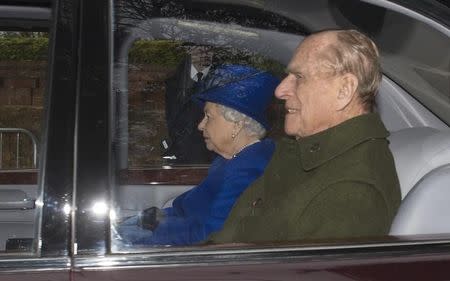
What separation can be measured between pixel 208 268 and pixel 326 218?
39 centimetres

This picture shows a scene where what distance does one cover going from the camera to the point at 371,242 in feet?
7.27

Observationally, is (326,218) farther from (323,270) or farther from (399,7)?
(399,7)

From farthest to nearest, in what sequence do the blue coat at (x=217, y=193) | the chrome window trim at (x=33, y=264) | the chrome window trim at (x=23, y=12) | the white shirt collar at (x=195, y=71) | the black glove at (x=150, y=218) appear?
1. the chrome window trim at (x=23, y=12)
2. the white shirt collar at (x=195, y=71)
3. the blue coat at (x=217, y=193)
4. the black glove at (x=150, y=218)
5. the chrome window trim at (x=33, y=264)

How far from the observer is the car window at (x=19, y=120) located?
2.79m

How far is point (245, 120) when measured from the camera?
3.02 m

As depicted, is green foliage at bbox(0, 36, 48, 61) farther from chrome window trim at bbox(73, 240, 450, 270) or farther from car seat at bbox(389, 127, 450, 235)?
car seat at bbox(389, 127, 450, 235)

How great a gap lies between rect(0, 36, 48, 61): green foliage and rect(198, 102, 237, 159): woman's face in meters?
0.58

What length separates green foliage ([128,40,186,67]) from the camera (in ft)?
8.52

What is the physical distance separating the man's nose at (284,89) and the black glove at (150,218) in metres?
0.51

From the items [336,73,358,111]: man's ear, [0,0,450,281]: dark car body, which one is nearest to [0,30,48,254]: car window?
[0,0,450,281]: dark car body

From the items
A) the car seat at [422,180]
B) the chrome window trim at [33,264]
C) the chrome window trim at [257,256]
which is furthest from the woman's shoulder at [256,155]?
the chrome window trim at [33,264]

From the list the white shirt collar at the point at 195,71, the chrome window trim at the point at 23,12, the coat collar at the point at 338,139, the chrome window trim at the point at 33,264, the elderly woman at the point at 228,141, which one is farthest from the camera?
the chrome window trim at the point at 23,12

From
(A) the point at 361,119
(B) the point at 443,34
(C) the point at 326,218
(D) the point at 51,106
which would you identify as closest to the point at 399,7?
(B) the point at 443,34

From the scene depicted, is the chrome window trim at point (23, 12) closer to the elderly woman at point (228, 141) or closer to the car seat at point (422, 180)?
the elderly woman at point (228, 141)
